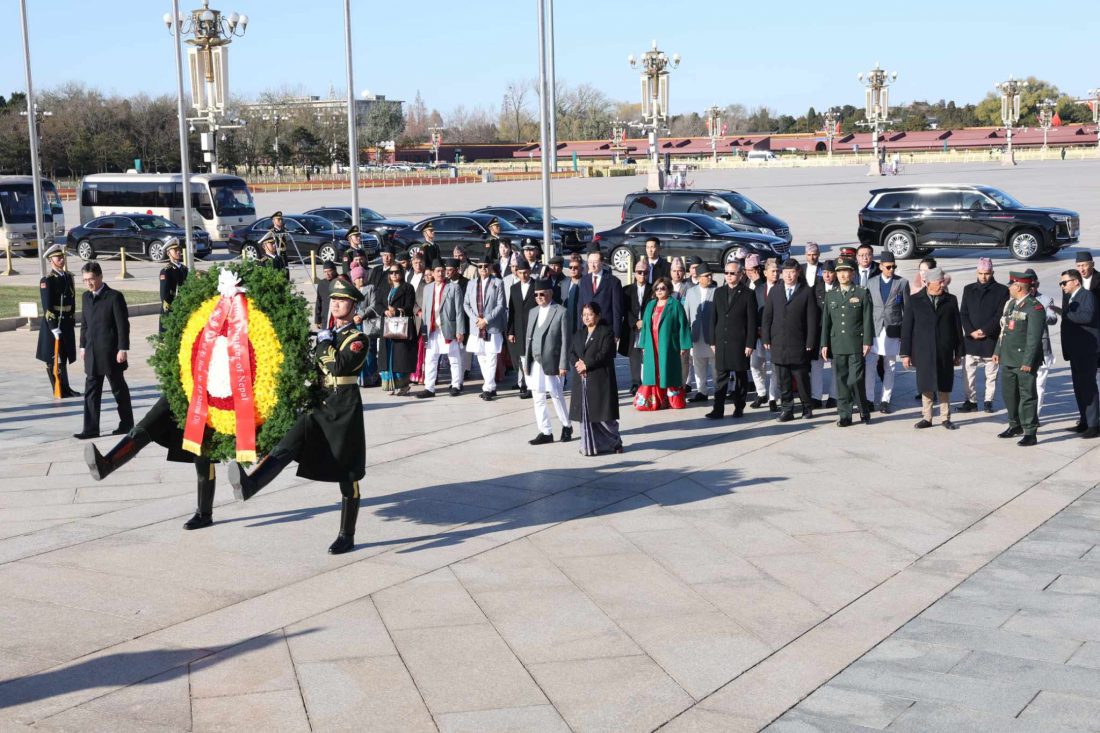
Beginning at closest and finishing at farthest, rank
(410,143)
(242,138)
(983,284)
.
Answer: (983,284), (242,138), (410,143)

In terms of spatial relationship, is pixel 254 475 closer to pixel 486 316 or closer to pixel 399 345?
pixel 486 316

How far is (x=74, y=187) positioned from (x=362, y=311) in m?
67.4

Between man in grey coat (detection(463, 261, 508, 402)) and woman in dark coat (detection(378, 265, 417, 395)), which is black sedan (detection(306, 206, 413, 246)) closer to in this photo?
woman in dark coat (detection(378, 265, 417, 395))

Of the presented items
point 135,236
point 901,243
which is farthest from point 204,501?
point 135,236

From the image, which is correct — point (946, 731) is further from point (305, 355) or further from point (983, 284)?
point (983, 284)

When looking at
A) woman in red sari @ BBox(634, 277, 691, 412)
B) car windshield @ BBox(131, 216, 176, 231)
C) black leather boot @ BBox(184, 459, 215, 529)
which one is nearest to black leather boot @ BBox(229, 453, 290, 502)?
black leather boot @ BBox(184, 459, 215, 529)

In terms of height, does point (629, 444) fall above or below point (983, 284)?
below

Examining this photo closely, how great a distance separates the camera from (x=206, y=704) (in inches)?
244

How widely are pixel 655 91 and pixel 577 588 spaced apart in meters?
52.1

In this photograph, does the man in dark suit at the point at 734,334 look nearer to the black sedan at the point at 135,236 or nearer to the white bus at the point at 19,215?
the black sedan at the point at 135,236

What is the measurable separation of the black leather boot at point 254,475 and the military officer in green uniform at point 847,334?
249 inches

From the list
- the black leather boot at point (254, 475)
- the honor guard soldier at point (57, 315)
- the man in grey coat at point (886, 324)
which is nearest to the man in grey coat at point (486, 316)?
the man in grey coat at point (886, 324)

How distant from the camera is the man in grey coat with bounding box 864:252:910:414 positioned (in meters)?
13.5

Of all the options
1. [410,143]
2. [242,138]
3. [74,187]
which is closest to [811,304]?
[74,187]
